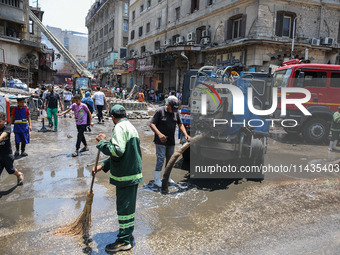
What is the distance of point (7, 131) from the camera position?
16.0 feet

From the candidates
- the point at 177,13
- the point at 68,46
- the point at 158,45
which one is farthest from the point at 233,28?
the point at 68,46

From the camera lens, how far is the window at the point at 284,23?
18719 millimetres

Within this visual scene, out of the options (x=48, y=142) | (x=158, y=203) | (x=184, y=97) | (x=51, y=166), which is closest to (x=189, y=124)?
(x=184, y=97)

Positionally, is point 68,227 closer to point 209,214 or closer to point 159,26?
point 209,214

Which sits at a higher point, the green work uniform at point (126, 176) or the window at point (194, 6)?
the window at point (194, 6)

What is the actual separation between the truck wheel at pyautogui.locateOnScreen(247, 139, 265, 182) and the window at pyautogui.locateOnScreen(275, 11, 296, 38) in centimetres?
1546

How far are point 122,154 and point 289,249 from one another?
2.42m

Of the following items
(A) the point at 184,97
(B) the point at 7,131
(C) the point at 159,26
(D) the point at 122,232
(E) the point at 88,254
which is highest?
(C) the point at 159,26

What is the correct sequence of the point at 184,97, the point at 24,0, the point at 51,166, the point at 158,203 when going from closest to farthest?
1. the point at 158,203
2. the point at 51,166
3. the point at 184,97
4. the point at 24,0

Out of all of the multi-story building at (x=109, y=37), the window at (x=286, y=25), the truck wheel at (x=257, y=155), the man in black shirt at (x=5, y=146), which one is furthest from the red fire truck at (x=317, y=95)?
the multi-story building at (x=109, y=37)

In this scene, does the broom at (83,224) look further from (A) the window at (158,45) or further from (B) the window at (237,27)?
(A) the window at (158,45)

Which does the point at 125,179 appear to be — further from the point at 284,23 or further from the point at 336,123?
the point at 284,23

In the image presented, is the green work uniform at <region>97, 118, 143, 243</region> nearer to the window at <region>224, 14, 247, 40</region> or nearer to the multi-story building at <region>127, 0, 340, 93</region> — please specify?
the multi-story building at <region>127, 0, 340, 93</region>

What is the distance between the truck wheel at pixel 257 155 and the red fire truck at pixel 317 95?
4.94 metres
